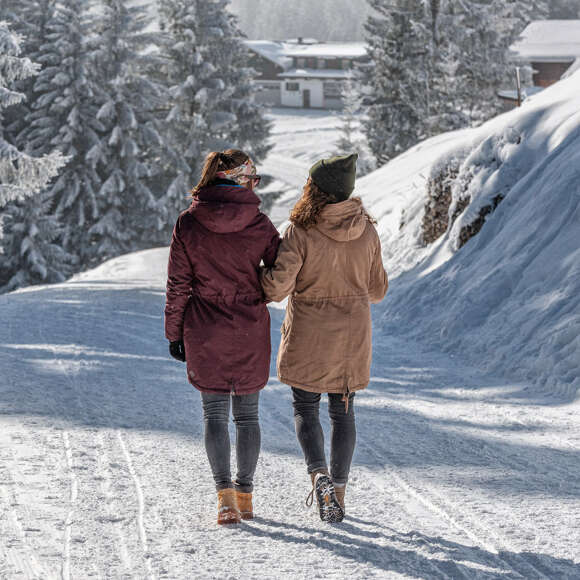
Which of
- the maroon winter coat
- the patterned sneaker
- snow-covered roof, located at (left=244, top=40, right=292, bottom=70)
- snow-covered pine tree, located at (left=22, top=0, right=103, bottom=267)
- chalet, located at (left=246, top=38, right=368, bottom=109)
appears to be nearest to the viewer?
the maroon winter coat

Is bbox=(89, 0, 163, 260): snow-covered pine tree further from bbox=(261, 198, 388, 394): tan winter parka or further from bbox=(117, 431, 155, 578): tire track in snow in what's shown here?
bbox=(261, 198, 388, 394): tan winter parka

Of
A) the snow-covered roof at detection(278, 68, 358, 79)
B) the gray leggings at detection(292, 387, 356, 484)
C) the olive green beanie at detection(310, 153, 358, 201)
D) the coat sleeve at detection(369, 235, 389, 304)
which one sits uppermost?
the snow-covered roof at detection(278, 68, 358, 79)

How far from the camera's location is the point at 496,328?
8234 millimetres

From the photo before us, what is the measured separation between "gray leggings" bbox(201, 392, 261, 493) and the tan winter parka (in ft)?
0.86

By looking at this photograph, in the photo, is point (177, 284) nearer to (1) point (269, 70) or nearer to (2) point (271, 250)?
(2) point (271, 250)

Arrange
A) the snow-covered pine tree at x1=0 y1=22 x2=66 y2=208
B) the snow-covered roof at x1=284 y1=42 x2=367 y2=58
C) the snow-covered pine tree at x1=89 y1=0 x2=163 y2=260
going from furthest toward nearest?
the snow-covered roof at x1=284 y1=42 x2=367 y2=58 < the snow-covered pine tree at x1=89 y1=0 x2=163 y2=260 < the snow-covered pine tree at x1=0 y1=22 x2=66 y2=208

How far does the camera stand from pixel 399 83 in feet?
121

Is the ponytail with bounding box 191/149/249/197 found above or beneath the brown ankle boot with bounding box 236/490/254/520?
above

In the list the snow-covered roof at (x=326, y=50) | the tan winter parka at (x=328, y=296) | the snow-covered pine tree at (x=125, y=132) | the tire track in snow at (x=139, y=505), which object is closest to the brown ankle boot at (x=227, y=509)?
the tire track in snow at (x=139, y=505)

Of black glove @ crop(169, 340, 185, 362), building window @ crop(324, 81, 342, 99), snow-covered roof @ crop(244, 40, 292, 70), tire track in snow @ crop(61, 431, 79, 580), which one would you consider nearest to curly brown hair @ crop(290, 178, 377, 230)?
black glove @ crop(169, 340, 185, 362)

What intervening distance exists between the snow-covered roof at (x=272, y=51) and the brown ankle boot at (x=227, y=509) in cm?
7799

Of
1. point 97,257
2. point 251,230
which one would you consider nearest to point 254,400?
point 251,230

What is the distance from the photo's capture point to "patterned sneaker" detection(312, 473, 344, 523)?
13.4ft

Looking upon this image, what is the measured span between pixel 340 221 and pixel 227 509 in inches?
62.0
